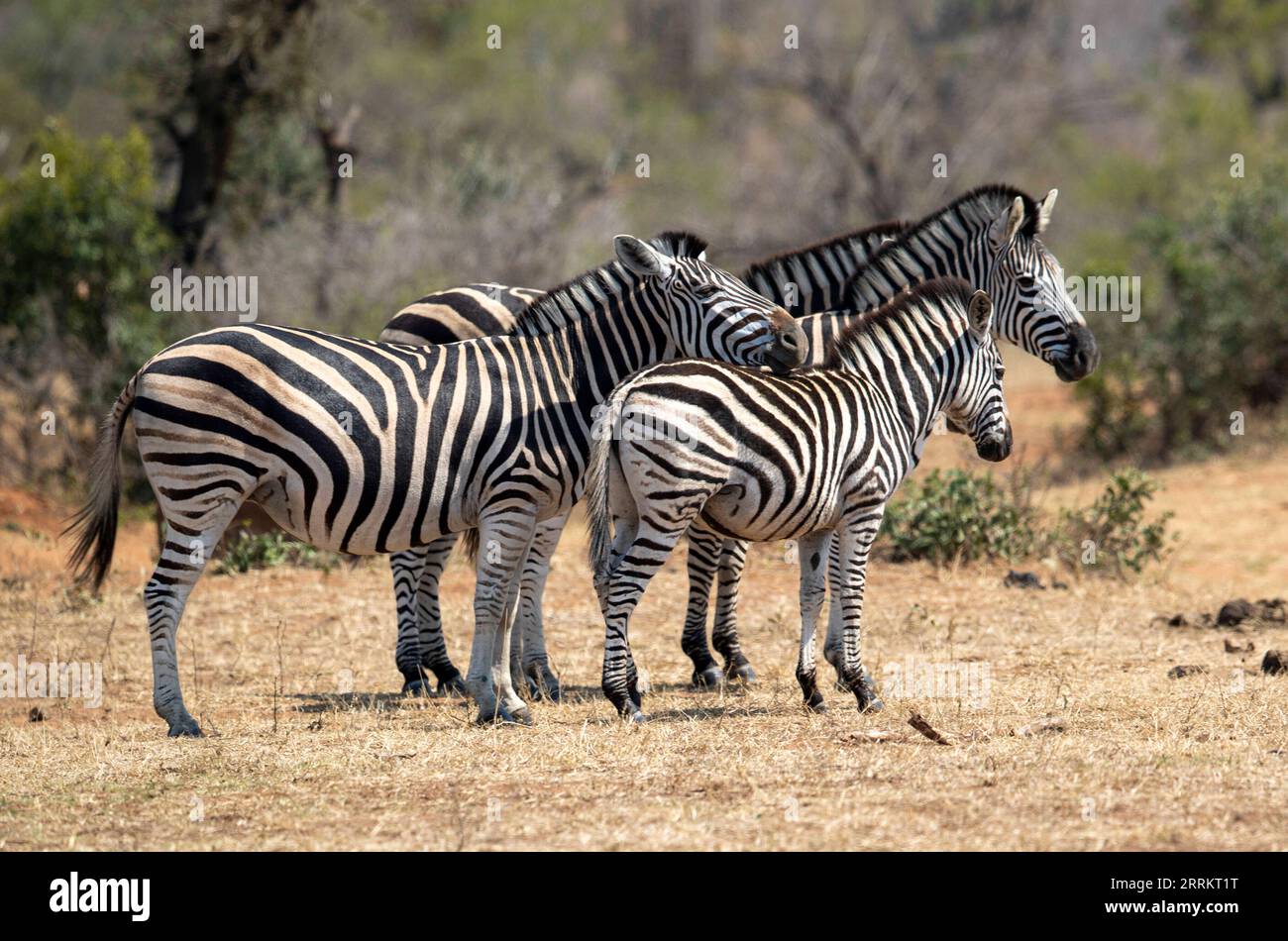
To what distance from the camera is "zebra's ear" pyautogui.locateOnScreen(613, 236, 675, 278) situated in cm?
841

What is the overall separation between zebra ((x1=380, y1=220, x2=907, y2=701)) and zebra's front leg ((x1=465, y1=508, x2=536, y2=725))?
86cm

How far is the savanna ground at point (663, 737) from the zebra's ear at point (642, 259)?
242cm

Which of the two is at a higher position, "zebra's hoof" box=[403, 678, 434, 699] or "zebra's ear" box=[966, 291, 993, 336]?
"zebra's ear" box=[966, 291, 993, 336]

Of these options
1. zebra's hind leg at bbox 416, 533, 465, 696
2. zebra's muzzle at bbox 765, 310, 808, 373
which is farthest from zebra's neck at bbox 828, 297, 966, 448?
zebra's hind leg at bbox 416, 533, 465, 696

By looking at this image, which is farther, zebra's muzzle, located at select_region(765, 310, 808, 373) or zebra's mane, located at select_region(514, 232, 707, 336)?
zebra's mane, located at select_region(514, 232, 707, 336)

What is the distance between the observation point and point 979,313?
8.60 meters

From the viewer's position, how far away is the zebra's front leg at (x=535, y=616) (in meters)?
9.10

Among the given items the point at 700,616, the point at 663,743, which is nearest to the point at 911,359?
the point at 700,616

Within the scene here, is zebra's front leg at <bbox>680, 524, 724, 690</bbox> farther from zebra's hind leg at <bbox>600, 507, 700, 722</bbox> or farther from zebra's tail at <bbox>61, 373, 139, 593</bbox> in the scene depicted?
zebra's tail at <bbox>61, 373, 139, 593</bbox>

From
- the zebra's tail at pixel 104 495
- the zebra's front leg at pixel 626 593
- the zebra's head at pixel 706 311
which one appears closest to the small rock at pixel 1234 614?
the zebra's head at pixel 706 311

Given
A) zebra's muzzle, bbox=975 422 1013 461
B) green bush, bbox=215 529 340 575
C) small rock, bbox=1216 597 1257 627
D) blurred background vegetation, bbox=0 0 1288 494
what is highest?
blurred background vegetation, bbox=0 0 1288 494

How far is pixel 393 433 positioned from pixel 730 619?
261cm
